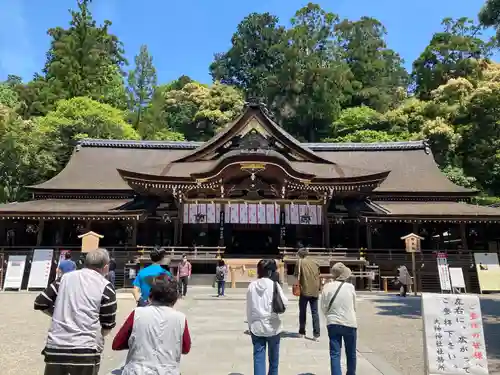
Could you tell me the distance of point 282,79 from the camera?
47.8m

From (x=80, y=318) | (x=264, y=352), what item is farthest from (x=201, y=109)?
(x=80, y=318)

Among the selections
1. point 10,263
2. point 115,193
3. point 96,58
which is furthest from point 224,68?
point 10,263

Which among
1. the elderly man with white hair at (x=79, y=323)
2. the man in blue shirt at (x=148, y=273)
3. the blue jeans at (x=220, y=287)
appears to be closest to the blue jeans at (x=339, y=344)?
the man in blue shirt at (x=148, y=273)

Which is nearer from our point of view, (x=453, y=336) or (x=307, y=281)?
(x=453, y=336)

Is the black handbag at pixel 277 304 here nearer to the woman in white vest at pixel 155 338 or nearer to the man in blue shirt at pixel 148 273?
the man in blue shirt at pixel 148 273

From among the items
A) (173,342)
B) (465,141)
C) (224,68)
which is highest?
(224,68)

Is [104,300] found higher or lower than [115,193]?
lower

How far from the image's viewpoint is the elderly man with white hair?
10.5 ft

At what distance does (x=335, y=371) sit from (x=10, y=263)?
1607 centimetres

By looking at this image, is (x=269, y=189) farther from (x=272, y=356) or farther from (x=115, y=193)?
(x=272, y=356)

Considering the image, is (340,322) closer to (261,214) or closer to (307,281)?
(307,281)

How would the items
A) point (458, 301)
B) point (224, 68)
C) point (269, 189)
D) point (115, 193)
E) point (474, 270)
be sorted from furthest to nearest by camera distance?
point (224, 68)
point (115, 193)
point (269, 189)
point (474, 270)
point (458, 301)

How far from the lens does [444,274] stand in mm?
16656

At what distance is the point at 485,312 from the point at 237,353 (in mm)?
8493
